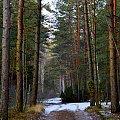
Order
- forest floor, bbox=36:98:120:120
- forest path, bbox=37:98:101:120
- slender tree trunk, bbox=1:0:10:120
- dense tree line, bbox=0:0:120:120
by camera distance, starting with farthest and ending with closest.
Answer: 1. dense tree line, bbox=0:0:120:120
2. forest path, bbox=37:98:101:120
3. forest floor, bbox=36:98:120:120
4. slender tree trunk, bbox=1:0:10:120

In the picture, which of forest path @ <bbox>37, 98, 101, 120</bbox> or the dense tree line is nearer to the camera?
forest path @ <bbox>37, 98, 101, 120</bbox>

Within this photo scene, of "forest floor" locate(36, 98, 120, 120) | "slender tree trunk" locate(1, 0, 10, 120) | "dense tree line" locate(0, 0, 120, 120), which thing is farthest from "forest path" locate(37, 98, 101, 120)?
"slender tree trunk" locate(1, 0, 10, 120)

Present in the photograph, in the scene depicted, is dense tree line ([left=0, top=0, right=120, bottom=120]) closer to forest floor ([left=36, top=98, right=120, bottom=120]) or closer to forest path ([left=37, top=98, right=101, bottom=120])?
forest floor ([left=36, top=98, right=120, bottom=120])

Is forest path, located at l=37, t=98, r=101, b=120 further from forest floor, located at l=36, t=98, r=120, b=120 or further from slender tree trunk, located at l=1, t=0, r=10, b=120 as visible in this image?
slender tree trunk, located at l=1, t=0, r=10, b=120

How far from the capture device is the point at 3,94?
29.8 feet

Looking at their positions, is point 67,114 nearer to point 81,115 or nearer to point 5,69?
point 81,115

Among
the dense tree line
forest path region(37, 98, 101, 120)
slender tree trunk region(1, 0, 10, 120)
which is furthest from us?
the dense tree line

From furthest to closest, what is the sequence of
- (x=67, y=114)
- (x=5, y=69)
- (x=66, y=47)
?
1. (x=66, y=47)
2. (x=67, y=114)
3. (x=5, y=69)

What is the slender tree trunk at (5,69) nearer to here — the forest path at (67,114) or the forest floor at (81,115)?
the forest floor at (81,115)

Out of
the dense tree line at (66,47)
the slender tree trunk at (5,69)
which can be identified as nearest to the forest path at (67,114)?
the dense tree line at (66,47)

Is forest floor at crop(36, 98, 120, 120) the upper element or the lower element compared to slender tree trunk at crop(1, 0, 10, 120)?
lower

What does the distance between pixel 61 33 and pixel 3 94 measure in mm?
28265

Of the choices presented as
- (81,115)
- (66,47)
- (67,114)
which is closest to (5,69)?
(81,115)

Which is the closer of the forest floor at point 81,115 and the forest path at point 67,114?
the forest floor at point 81,115
